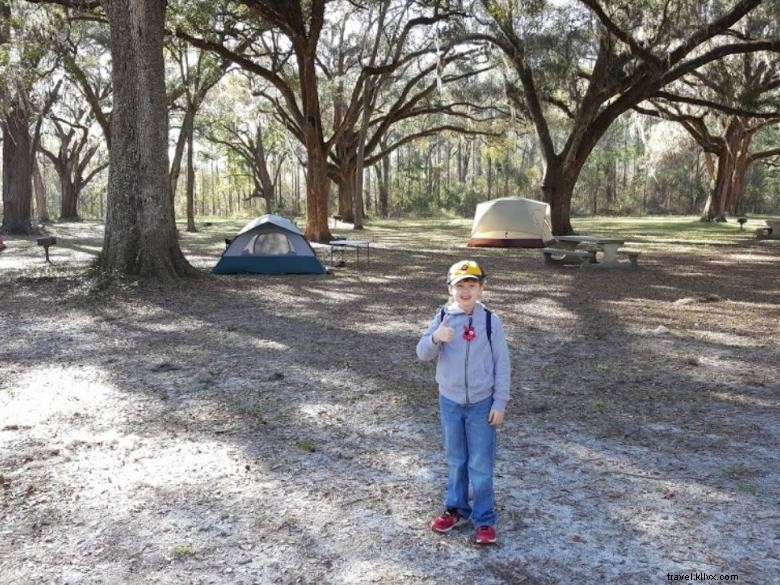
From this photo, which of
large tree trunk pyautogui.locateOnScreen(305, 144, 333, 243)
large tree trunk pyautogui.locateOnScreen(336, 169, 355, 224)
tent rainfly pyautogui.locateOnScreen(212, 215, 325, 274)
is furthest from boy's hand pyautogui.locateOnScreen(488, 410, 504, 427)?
large tree trunk pyautogui.locateOnScreen(336, 169, 355, 224)

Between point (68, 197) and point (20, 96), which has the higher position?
point (20, 96)

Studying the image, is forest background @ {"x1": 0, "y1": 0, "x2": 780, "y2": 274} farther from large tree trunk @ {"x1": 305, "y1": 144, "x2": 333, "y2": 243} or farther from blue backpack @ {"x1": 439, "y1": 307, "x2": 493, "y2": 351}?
blue backpack @ {"x1": 439, "y1": 307, "x2": 493, "y2": 351}

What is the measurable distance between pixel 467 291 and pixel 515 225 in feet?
50.3

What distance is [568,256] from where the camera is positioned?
44.5 ft

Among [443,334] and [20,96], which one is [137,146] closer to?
[443,334]

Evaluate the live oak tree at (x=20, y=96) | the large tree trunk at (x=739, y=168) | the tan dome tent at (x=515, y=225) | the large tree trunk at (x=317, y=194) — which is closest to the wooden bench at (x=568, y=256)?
the tan dome tent at (x=515, y=225)

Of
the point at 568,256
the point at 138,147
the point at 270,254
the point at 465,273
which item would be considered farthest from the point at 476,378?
the point at 568,256

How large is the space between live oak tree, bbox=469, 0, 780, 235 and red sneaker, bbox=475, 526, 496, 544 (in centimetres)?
1179

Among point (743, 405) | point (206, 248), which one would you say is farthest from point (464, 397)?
point (206, 248)

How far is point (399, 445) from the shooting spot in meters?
4.01

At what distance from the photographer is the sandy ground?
9.04 ft

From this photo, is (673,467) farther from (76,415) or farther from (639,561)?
(76,415)

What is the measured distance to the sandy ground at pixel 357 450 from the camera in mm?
2754

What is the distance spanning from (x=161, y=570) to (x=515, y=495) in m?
1.64
